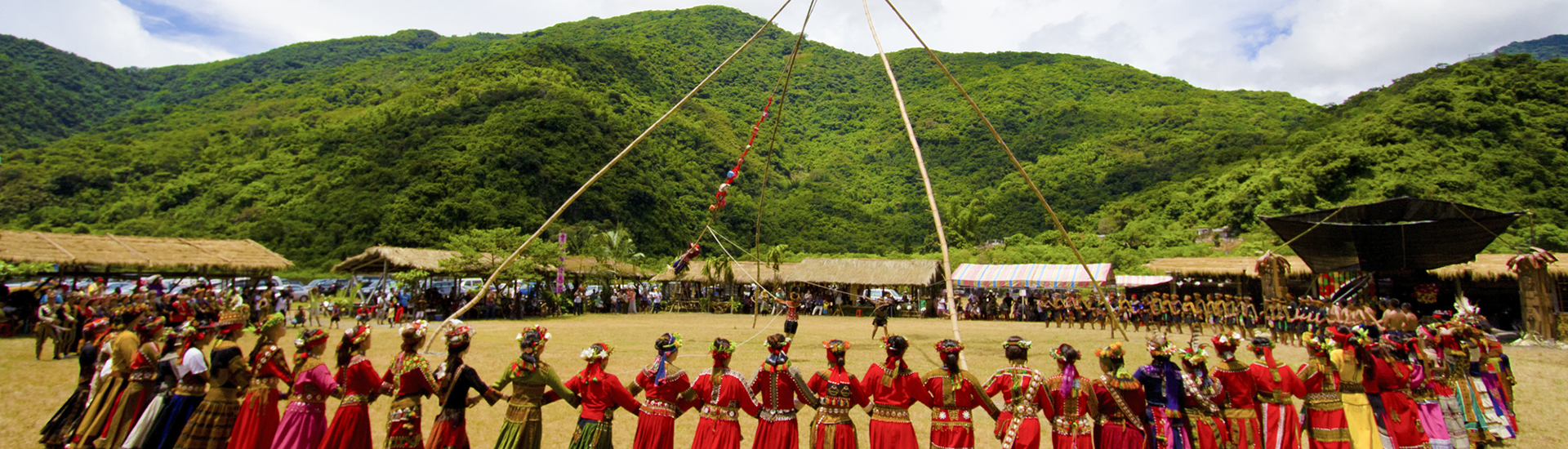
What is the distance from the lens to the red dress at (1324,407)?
17.1ft

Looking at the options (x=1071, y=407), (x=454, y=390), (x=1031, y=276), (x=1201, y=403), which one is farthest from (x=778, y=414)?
(x=1031, y=276)

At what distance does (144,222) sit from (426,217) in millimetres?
22703

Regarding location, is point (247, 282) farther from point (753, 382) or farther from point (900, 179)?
point (900, 179)

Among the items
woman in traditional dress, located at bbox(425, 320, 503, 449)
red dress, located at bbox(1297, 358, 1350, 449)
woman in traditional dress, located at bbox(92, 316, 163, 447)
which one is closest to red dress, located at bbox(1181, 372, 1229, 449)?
red dress, located at bbox(1297, 358, 1350, 449)

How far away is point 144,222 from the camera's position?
49281 millimetres

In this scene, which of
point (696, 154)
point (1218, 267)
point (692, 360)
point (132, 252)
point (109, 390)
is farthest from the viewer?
point (696, 154)

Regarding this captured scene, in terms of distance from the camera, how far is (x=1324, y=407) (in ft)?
17.3

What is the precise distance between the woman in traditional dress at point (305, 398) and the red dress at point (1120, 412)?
16.5ft

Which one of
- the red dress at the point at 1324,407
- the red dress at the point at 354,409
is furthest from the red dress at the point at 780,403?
the red dress at the point at 1324,407

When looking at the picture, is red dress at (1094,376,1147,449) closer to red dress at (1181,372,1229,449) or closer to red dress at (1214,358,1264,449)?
red dress at (1181,372,1229,449)

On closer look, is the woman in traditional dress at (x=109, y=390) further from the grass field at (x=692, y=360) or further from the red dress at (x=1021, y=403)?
the red dress at (x=1021, y=403)

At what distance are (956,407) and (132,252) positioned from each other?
2325 cm

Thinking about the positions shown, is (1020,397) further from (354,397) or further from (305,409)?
(305,409)

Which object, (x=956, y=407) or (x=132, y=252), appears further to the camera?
(x=132, y=252)
